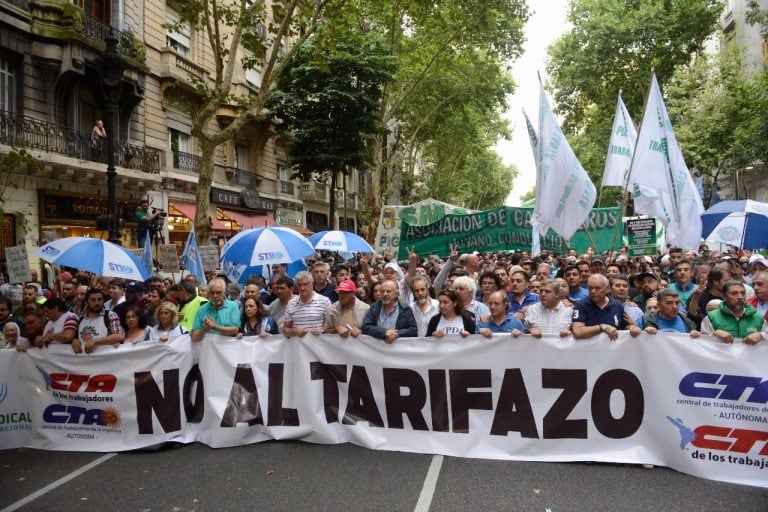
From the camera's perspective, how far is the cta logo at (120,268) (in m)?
7.25

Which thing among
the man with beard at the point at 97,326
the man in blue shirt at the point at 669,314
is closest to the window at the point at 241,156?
the man with beard at the point at 97,326

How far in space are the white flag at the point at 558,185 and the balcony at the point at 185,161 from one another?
15153 millimetres

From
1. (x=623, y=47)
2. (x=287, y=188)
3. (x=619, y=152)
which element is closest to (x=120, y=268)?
(x=619, y=152)

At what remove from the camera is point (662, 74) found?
2803 centimetres

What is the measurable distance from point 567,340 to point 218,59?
9.29 metres

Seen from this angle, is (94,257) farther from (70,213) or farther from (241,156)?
(241,156)

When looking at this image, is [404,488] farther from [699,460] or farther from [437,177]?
[437,177]

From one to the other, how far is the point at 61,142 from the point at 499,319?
1522cm

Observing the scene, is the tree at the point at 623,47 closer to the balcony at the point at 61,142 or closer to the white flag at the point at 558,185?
the balcony at the point at 61,142

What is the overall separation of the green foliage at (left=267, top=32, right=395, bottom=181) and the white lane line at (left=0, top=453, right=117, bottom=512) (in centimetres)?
1477

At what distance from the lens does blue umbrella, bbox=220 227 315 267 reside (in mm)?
8461

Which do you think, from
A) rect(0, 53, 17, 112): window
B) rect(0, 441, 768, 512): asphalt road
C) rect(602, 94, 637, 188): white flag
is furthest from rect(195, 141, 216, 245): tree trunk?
rect(602, 94, 637, 188): white flag

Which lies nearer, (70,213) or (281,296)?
(281,296)

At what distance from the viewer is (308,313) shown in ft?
19.5
